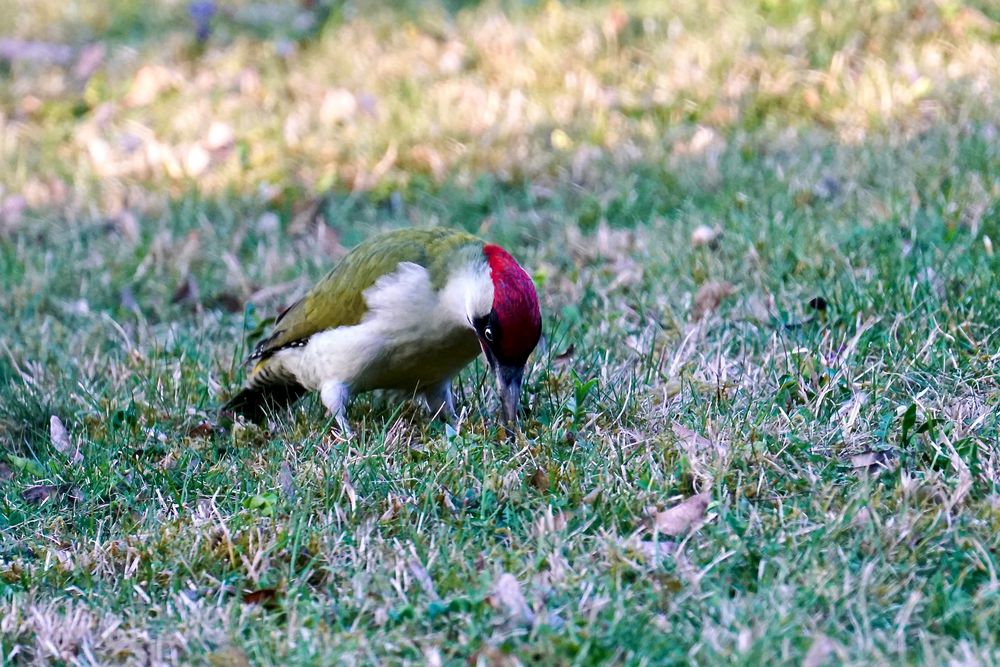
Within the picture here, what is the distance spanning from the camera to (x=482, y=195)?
738cm

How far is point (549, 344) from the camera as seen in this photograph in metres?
5.00

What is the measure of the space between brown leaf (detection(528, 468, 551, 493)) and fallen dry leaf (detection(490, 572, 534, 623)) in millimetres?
517

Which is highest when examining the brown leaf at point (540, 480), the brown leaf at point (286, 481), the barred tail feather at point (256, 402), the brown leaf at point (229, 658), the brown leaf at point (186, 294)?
the brown leaf at point (229, 658)

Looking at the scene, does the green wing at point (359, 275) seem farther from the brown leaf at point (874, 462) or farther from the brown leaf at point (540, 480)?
the brown leaf at point (874, 462)

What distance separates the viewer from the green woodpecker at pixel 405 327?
4.23 meters

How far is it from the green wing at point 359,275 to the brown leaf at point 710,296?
1144mm

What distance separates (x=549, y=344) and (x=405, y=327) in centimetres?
66

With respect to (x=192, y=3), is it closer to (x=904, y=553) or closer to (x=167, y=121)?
(x=167, y=121)

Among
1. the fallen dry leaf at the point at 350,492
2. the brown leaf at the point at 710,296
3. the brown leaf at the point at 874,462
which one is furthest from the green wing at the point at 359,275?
the brown leaf at the point at 874,462

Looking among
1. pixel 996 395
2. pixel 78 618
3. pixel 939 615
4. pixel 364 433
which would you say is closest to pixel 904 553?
pixel 939 615

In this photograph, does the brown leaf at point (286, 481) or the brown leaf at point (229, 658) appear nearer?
the brown leaf at point (229, 658)

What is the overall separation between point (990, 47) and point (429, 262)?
500 cm

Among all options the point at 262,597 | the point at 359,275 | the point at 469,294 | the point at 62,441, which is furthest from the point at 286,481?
the point at 62,441

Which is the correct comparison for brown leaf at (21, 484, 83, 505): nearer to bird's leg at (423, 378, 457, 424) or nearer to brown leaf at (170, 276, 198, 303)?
bird's leg at (423, 378, 457, 424)
